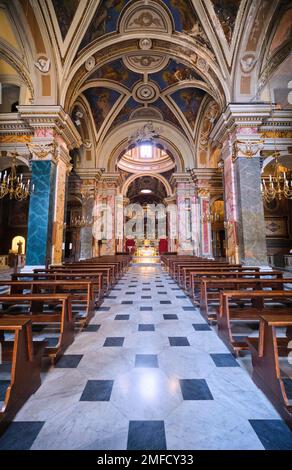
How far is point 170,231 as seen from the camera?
61.8 ft

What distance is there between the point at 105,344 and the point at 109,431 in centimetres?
139

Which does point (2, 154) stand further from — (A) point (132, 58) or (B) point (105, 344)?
(B) point (105, 344)

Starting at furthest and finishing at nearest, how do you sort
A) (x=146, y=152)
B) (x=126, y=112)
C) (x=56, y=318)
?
(x=146, y=152) < (x=126, y=112) < (x=56, y=318)

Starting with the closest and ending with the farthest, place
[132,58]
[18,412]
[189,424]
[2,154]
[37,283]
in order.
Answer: [189,424] → [18,412] → [37,283] → [2,154] → [132,58]

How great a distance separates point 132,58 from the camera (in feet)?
33.3

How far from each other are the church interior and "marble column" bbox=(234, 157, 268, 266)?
0.05 metres

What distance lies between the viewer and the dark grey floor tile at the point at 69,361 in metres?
2.25

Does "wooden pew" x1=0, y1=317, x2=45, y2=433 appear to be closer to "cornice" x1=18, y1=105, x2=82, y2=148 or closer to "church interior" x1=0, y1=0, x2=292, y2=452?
"church interior" x1=0, y1=0, x2=292, y2=452

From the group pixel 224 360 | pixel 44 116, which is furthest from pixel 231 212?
pixel 44 116

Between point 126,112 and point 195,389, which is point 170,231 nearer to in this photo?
point 126,112

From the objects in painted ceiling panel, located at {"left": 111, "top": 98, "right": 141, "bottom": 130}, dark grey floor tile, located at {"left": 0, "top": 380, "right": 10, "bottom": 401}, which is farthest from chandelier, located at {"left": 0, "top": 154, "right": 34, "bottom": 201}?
painted ceiling panel, located at {"left": 111, "top": 98, "right": 141, "bottom": 130}

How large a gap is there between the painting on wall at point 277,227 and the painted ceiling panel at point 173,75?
31.6 ft

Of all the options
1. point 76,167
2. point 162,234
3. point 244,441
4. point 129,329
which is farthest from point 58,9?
point 162,234

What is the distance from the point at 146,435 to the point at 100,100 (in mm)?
14254
